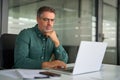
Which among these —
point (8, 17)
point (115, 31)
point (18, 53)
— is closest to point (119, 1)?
point (115, 31)

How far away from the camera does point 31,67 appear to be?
4.90 ft

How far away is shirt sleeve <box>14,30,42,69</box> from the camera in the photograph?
150 cm

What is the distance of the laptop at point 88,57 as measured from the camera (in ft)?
3.77

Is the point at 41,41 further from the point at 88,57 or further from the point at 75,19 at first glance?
the point at 75,19

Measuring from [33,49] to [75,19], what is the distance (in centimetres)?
215

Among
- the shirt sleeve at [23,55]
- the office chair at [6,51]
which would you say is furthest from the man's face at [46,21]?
the office chair at [6,51]

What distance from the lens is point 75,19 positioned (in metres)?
3.79

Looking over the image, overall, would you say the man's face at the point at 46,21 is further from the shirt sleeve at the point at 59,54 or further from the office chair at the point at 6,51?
the office chair at the point at 6,51

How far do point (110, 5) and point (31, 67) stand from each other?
3.41 m

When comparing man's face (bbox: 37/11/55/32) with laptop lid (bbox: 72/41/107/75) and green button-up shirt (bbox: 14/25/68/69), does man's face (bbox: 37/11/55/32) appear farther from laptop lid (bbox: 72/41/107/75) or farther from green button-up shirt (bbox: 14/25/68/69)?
laptop lid (bbox: 72/41/107/75)

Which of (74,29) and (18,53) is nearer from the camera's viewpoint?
(18,53)

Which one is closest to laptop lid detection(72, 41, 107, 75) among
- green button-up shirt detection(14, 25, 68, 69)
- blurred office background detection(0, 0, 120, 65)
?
green button-up shirt detection(14, 25, 68, 69)

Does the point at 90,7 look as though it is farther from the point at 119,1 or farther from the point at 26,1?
the point at 26,1

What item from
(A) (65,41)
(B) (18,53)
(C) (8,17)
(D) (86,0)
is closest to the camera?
(B) (18,53)
